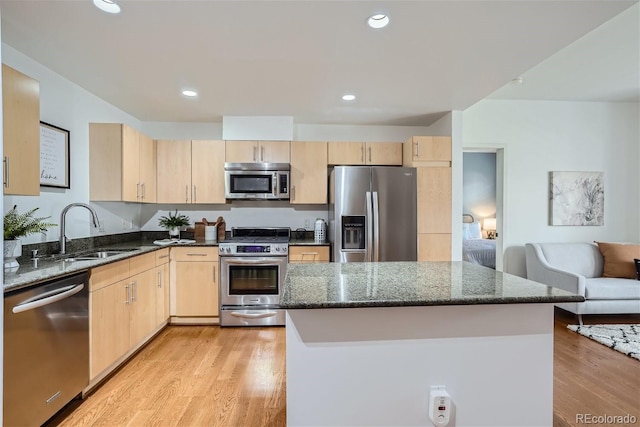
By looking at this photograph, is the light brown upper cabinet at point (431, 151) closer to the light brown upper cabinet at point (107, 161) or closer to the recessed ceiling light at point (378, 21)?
the recessed ceiling light at point (378, 21)

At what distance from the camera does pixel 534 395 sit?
1.39m

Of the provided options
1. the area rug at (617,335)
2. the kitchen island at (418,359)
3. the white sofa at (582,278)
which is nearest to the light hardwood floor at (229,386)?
the area rug at (617,335)

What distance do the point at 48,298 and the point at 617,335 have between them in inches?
180

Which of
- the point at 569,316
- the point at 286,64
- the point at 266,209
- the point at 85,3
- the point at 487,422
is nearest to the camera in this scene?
the point at 487,422

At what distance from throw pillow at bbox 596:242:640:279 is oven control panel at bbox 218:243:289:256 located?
3.78 m

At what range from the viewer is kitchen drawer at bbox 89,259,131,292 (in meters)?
2.06

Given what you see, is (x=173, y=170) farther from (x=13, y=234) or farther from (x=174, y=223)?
(x=13, y=234)

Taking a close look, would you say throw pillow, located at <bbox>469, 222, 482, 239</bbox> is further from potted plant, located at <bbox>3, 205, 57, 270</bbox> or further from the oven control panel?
potted plant, located at <bbox>3, 205, 57, 270</bbox>

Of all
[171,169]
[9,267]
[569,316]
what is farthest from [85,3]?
[569,316]

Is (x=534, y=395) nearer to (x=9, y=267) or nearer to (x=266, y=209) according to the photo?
(x=9, y=267)

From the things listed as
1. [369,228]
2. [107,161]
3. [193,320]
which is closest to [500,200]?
[369,228]

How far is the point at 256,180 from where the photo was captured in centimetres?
355

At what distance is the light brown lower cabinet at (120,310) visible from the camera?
2.08 metres

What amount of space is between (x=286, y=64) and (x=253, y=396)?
240 cm
